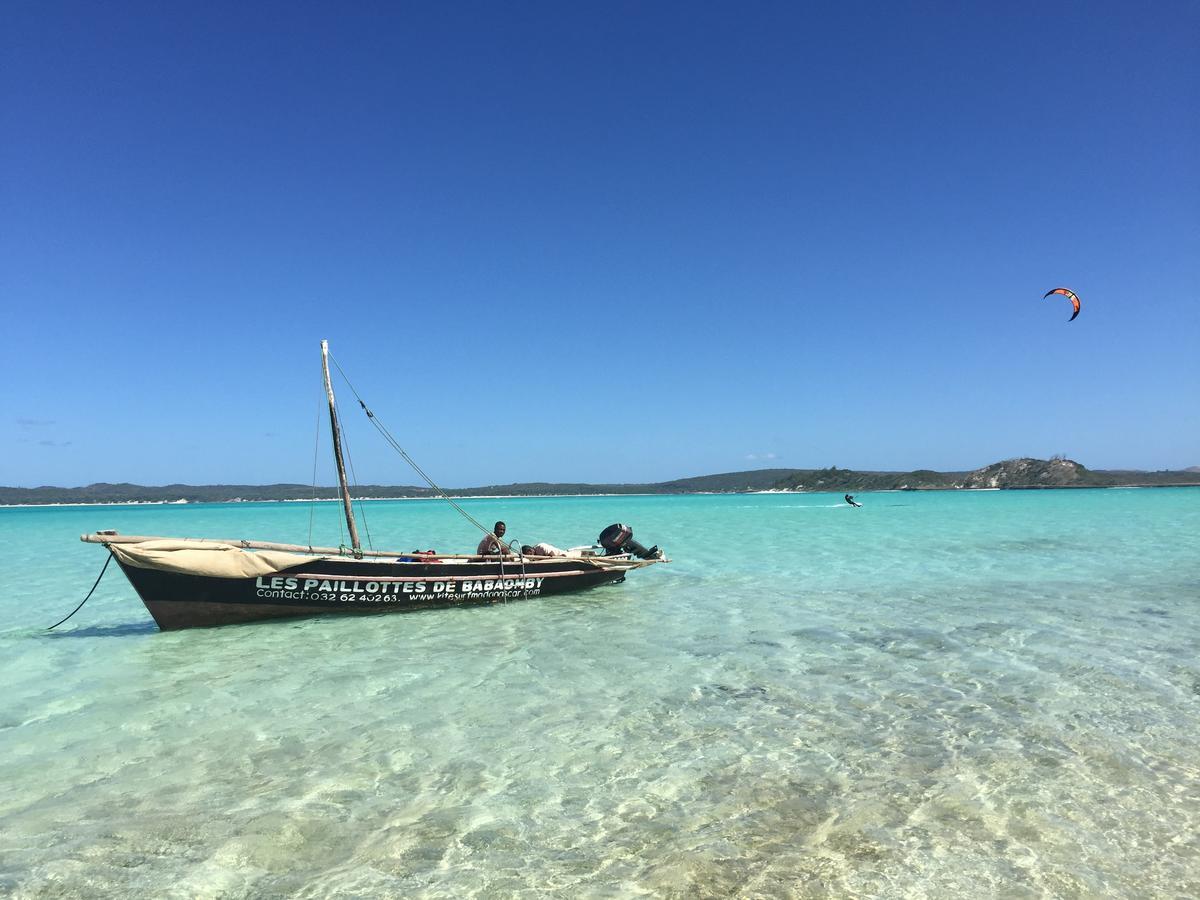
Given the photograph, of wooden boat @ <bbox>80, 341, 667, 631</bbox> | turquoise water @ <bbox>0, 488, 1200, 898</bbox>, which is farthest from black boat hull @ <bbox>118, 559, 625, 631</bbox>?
turquoise water @ <bbox>0, 488, 1200, 898</bbox>

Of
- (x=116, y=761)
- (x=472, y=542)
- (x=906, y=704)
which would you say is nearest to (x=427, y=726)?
(x=116, y=761)

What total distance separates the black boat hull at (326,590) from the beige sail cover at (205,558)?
0.14 meters

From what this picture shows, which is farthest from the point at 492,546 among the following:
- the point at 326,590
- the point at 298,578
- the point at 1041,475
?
the point at 1041,475

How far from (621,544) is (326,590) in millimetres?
8512

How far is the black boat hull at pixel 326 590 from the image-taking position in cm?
1334

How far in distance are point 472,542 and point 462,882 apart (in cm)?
3649

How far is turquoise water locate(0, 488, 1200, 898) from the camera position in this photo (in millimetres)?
4957

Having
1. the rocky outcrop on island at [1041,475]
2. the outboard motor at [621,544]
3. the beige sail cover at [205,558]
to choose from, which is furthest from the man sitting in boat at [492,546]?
the rocky outcrop on island at [1041,475]

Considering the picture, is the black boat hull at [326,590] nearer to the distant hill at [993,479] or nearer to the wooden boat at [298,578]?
the wooden boat at [298,578]

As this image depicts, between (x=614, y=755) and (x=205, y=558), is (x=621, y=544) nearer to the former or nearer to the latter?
(x=205, y=558)

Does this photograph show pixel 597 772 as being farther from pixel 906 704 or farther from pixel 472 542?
pixel 472 542

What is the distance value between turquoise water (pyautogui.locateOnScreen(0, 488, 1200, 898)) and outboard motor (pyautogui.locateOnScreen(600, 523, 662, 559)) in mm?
5069

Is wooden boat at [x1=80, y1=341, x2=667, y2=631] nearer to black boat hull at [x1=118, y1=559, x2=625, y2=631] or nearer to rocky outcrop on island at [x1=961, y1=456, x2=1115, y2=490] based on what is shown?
black boat hull at [x1=118, y1=559, x2=625, y2=631]

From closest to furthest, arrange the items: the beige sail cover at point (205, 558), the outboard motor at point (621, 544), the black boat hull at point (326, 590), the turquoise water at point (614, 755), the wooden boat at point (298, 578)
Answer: the turquoise water at point (614, 755), the beige sail cover at point (205, 558), the wooden boat at point (298, 578), the black boat hull at point (326, 590), the outboard motor at point (621, 544)
